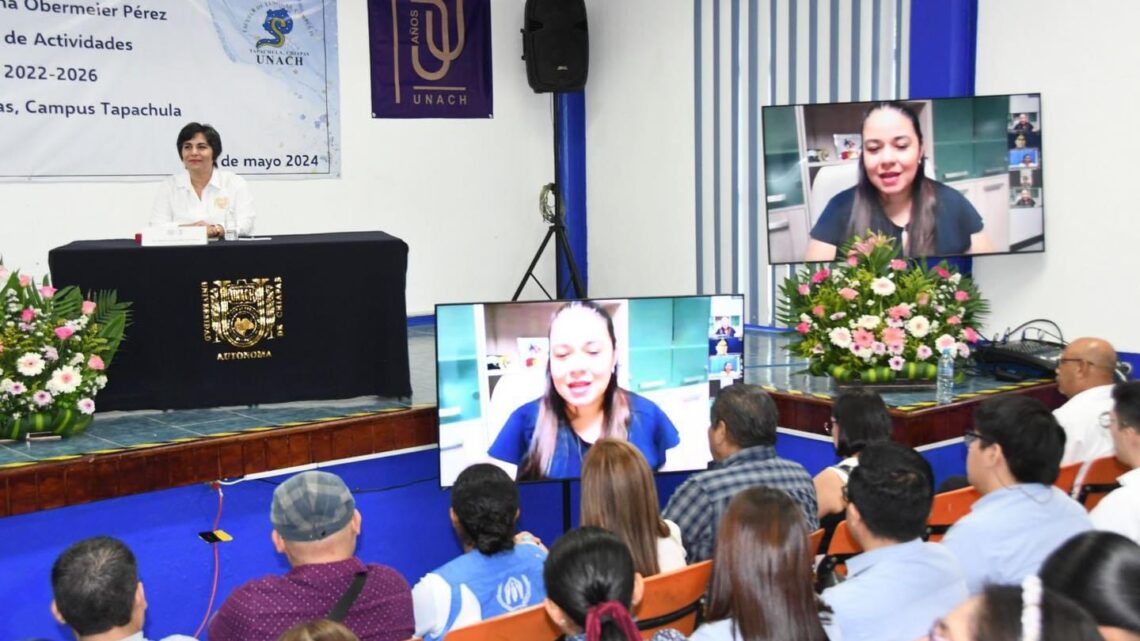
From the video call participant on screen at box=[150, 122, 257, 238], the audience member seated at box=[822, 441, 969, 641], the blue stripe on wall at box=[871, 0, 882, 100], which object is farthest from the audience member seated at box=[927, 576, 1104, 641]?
the blue stripe on wall at box=[871, 0, 882, 100]

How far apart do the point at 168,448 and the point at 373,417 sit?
791mm

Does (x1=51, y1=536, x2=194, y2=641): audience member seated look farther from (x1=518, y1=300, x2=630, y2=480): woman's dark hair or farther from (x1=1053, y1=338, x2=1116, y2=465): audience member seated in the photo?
(x1=1053, y1=338, x2=1116, y2=465): audience member seated

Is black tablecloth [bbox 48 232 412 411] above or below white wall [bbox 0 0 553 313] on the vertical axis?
below

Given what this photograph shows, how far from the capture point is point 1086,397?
13.1ft

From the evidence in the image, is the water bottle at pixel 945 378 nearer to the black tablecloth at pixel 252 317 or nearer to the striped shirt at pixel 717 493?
the striped shirt at pixel 717 493

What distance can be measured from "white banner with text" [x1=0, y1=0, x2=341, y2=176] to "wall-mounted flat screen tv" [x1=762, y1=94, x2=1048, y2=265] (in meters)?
3.31

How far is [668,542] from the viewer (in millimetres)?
2836

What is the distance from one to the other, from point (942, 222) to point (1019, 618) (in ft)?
14.6

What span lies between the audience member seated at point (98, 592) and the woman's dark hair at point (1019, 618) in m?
1.50

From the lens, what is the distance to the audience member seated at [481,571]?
8.51ft

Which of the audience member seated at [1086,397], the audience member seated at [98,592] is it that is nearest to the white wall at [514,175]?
the audience member seated at [1086,397]

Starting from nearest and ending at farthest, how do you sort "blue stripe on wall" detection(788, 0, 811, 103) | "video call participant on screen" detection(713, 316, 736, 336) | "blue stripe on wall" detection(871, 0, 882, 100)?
"video call participant on screen" detection(713, 316, 736, 336) < "blue stripe on wall" detection(871, 0, 882, 100) < "blue stripe on wall" detection(788, 0, 811, 103)

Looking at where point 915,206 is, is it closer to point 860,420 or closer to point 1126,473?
point 860,420

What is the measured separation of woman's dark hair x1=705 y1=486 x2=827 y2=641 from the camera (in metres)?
2.12
